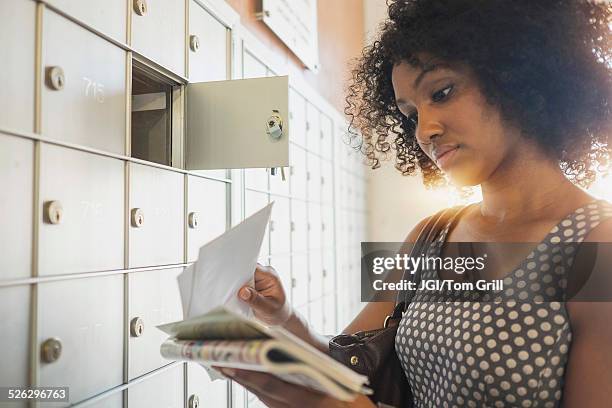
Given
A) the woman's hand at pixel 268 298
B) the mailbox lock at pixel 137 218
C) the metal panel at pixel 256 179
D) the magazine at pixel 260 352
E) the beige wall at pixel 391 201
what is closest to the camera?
the magazine at pixel 260 352

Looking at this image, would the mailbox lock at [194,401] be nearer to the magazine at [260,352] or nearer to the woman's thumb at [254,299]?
the woman's thumb at [254,299]

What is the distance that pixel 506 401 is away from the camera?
728 millimetres

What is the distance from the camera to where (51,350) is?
2.59 ft

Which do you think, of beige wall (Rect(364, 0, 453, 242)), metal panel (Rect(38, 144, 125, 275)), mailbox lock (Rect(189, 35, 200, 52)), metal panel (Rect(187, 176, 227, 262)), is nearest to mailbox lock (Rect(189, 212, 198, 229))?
metal panel (Rect(187, 176, 227, 262))

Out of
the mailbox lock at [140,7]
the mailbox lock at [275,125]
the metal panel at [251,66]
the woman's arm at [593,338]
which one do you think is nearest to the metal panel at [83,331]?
the mailbox lock at [275,125]

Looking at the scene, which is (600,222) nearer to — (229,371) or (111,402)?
(229,371)

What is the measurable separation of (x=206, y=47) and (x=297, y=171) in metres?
0.85

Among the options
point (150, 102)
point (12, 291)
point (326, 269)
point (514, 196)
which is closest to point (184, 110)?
point (150, 102)

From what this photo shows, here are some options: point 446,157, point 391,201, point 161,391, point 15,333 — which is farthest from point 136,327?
point 391,201

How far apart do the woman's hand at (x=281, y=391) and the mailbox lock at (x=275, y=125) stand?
534 millimetres

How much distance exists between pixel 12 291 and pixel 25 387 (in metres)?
0.14

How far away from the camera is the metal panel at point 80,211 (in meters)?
0.79

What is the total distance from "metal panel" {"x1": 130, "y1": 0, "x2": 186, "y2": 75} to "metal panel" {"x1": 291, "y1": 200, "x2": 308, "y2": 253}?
94cm

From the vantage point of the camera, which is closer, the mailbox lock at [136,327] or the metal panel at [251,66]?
the mailbox lock at [136,327]
